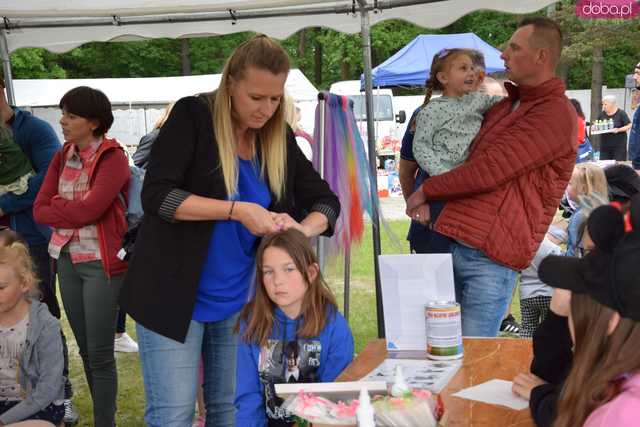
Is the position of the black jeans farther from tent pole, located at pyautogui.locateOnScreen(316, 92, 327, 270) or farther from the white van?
the white van

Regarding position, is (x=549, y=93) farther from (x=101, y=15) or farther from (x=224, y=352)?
(x=101, y=15)

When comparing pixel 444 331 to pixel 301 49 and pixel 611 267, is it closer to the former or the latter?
pixel 611 267

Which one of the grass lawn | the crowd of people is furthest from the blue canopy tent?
the crowd of people

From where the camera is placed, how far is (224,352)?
2.33 metres

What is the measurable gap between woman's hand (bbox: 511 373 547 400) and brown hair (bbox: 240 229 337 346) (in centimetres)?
57

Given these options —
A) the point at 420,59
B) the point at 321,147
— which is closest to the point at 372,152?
the point at 321,147

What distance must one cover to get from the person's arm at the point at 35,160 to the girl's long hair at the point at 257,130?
1.65 metres

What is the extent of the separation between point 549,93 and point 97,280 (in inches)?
77.0

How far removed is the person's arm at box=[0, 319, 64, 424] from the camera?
2.65 m

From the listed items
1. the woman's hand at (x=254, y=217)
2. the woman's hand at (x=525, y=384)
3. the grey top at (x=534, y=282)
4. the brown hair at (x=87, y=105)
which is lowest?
the grey top at (x=534, y=282)

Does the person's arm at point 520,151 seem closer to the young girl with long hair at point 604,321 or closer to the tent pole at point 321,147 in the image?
the tent pole at point 321,147

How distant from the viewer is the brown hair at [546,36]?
2559mm

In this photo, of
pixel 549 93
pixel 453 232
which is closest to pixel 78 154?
pixel 453 232

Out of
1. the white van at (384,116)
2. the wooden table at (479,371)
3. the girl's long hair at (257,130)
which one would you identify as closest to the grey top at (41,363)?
the girl's long hair at (257,130)
